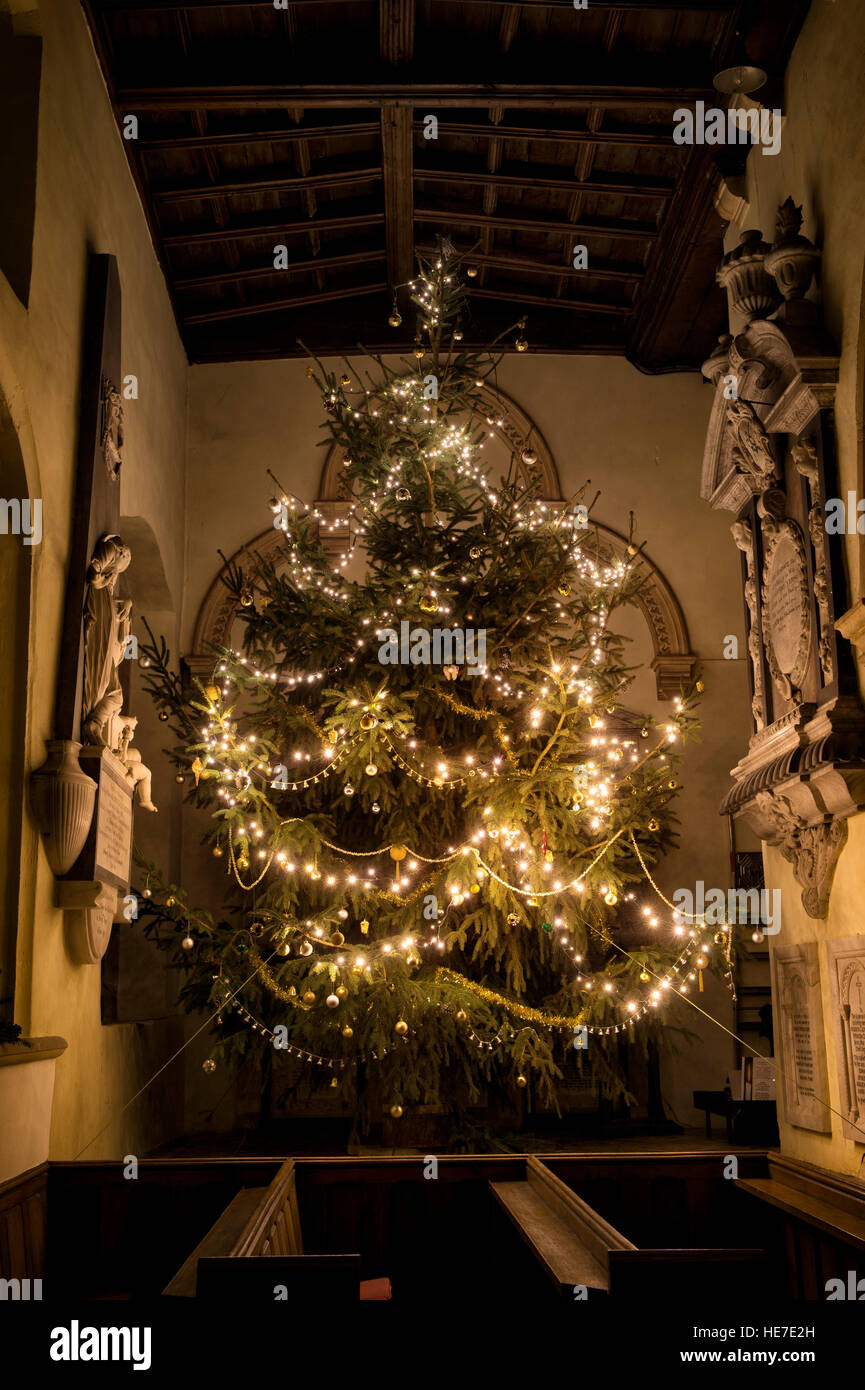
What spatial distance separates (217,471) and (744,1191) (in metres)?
7.21

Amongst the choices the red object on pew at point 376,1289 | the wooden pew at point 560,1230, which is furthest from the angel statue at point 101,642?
the wooden pew at point 560,1230

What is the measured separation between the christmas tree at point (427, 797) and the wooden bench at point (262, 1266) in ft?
6.41

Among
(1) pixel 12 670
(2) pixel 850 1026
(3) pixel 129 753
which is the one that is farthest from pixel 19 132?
(2) pixel 850 1026

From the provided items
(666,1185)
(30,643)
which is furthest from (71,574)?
(666,1185)

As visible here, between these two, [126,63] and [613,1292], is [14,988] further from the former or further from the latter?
[126,63]

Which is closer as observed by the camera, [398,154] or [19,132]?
[19,132]

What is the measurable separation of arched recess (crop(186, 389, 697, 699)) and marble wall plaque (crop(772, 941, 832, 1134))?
13.4ft

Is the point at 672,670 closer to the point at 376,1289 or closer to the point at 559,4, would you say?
the point at 559,4

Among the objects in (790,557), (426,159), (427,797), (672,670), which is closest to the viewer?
(790,557)

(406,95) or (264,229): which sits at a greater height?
(264,229)

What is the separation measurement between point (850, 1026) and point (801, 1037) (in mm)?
625

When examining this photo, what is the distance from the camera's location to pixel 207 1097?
8.92 metres

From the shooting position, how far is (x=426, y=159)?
8.52 m

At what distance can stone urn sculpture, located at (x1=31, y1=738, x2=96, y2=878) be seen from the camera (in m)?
4.91
